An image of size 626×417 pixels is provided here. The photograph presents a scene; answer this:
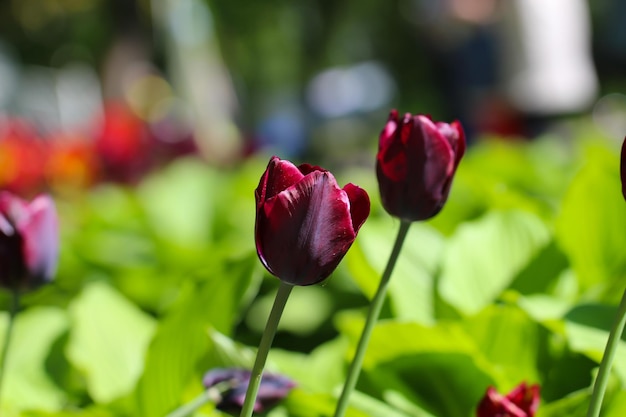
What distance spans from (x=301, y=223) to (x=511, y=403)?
Answer: 224 mm

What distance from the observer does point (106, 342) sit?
87 centimetres

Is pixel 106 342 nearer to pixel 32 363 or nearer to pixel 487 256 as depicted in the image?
pixel 32 363

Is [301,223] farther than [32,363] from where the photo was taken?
No

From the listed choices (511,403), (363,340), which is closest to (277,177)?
(363,340)

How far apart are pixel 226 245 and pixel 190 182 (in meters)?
0.40

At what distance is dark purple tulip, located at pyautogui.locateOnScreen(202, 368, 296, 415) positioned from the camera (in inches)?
23.9

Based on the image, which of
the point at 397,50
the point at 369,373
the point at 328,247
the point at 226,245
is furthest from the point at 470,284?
the point at 397,50

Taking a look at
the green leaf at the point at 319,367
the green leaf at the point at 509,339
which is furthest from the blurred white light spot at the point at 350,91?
the green leaf at the point at 509,339

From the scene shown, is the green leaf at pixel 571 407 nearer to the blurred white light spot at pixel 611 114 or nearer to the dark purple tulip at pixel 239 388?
the dark purple tulip at pixel 239 388

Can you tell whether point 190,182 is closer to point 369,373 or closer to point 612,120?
point 369,373

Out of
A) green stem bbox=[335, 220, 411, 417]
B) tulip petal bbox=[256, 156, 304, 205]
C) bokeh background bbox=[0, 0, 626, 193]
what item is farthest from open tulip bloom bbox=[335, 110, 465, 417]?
bokeh background bbox=[0, 0, 626, 193]

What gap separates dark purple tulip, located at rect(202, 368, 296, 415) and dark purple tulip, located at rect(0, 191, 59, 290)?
0.18m

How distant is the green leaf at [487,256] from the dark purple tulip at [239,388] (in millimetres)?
269

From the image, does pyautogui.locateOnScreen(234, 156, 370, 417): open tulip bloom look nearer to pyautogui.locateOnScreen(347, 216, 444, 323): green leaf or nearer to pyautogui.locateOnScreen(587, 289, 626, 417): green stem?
pyautogui.locateOnScreen(587, 289, 626, 417): green stem
